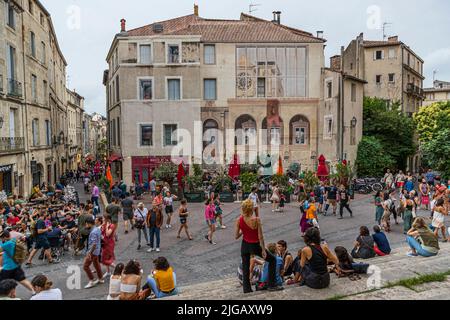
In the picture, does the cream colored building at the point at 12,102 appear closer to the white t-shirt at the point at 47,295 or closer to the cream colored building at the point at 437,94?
the white t-shirt at the point at 47,295

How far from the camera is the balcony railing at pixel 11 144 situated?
2048 cm

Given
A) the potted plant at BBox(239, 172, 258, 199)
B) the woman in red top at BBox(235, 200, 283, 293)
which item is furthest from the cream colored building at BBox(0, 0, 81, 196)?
the woman in red top at BBox(235, 200, 283, 293)

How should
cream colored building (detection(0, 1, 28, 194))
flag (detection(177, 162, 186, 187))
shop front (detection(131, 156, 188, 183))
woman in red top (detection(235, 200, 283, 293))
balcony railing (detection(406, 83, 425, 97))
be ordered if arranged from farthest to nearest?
balcony railing (detection(406, 83, 425, 97)) → shop front (detection(131, 156, 188, 183)) → flag (detection(177, 162, 186, 187)) → cream colored building (detection(0, 1, 28, 194)) → woman in red top (detection(235, 200, 283, 293))

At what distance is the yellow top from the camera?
748 centimetres

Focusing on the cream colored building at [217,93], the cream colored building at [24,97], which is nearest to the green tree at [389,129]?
the cream colored building at [217,93]

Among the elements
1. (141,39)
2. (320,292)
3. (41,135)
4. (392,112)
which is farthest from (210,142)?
(320,292)

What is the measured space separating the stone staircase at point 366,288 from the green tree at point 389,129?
2749 cm

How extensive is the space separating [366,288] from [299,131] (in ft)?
83.6

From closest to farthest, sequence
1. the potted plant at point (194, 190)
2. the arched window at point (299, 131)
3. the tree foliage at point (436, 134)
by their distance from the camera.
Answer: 1. the potted plant at point (194, 190)
2. the tree foliage at point (436, 134)
3. the arched window at point (299, 131)

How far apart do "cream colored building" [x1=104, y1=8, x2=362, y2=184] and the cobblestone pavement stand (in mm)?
11801

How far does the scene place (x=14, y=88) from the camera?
2219cm

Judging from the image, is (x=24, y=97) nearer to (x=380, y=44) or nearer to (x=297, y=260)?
(x=297, y=260)

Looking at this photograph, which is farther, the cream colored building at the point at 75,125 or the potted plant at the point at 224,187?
the cream colored building at the point at 75,125

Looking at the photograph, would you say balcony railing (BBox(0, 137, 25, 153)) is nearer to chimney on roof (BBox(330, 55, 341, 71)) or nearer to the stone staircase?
the stone staircase
